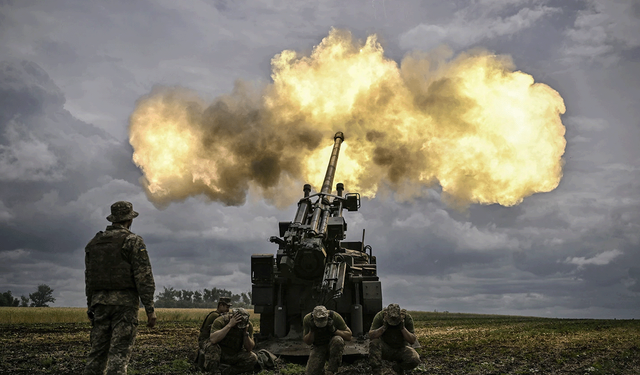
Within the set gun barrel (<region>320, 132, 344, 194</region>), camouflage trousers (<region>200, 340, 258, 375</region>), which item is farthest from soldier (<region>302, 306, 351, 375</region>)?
gun barrel (<region>320, 132, 344, 194</region>)

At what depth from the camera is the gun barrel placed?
57.3 ft

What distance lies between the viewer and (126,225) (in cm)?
721

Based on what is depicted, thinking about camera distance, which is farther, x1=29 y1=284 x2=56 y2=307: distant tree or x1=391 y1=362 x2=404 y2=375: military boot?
x1=29 y1=284 x2=56 y2=307: distant tree

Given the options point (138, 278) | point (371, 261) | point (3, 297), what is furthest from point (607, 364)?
Answer: point (3, 297)

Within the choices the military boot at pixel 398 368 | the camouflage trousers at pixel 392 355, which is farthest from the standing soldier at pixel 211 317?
the military boot at pixel 398 368

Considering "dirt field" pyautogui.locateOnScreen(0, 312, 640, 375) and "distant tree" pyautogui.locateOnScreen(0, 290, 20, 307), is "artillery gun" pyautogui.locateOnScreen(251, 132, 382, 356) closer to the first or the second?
"dirt field" pyautogui.locateOnScreen(0, 312, 640, 375)

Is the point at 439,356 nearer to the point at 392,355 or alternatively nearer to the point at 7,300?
the point at 392,355

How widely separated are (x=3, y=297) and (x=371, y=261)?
65.1m

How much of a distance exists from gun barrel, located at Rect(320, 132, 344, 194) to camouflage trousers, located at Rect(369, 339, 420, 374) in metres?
8.09

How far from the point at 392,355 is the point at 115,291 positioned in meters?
4.86

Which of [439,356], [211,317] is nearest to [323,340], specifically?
[211,317]

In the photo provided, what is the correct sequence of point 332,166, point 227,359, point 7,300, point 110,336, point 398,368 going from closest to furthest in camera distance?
point 110,336 < point 227,359 < point 398,368 < point 332,166 < point 7,300

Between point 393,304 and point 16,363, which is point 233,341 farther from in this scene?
point 16,363

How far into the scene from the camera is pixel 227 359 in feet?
27.8
